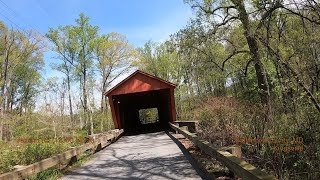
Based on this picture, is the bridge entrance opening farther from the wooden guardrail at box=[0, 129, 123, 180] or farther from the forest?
the wooden guardrail at box=[0, 129, 123, 180]

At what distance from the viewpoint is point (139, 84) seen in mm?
18172

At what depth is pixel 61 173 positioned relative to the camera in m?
6.62

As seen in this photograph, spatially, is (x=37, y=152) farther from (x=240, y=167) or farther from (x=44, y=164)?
(x=240, y=167)

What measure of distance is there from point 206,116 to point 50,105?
17.2 m

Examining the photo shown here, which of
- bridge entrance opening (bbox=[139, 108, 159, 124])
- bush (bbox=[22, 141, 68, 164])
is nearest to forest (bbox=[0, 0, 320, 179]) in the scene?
bush (bbox=[22, 141, 68, 164])

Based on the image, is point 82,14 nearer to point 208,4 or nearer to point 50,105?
point 50,105

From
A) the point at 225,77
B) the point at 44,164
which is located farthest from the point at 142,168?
the point at 225,77

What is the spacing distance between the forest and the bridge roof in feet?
6.69

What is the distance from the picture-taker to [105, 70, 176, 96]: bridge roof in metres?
18.0

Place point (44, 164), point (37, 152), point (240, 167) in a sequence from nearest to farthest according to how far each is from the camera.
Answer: point (240, 167)
point (44, 164)
point (37, 152)

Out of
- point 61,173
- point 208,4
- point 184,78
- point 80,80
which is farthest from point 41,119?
point 184,78

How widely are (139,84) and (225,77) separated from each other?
768 centimetres

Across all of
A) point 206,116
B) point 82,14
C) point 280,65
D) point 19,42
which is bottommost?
point 206,116

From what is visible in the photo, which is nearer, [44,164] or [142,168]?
[44,164]
